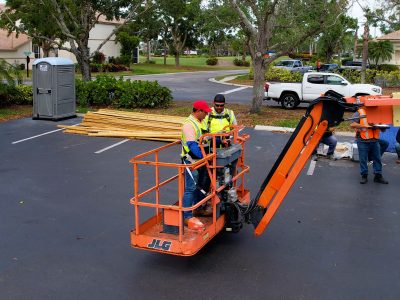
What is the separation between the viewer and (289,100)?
73.7 ft

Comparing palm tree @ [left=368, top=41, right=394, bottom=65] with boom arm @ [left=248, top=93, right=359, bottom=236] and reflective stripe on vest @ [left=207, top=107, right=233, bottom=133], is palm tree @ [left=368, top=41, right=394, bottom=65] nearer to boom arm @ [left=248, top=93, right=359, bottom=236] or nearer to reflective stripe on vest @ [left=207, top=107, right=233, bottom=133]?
reflective stripe on vest @ [left=207, top=107, right=233, bottom=133]

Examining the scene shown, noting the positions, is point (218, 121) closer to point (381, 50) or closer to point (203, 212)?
point (203, 212)

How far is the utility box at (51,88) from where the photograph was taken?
59.6 ft

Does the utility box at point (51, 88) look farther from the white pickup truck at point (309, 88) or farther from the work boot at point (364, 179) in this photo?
the work boot at point (364, 179)

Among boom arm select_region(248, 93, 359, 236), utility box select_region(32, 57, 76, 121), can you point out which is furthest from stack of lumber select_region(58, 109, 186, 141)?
boom arm select_region(248, 93, 359, 236)

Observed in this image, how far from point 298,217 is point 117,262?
332 centimetres

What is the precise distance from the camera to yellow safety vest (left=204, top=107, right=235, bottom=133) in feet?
25.9

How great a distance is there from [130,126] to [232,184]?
29.6 ft

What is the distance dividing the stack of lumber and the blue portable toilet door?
1.86 meters

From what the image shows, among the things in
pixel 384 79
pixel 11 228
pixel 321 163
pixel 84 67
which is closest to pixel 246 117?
pixel 321 163

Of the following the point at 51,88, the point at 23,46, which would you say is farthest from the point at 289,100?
the point at 23,46

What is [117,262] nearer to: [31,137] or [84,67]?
[31,137]

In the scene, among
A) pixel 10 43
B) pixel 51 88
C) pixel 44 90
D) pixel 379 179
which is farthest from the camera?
pixel 10 43

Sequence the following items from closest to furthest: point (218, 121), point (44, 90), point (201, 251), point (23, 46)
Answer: point (201, 251) < point (218, 121) < point (44, 90) < point (23, 46)
